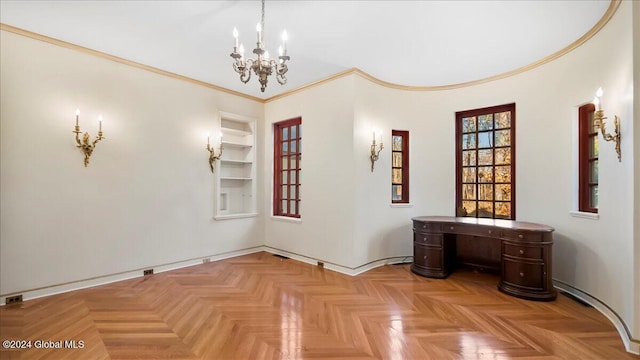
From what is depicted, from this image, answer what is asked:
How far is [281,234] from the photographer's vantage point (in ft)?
16.9

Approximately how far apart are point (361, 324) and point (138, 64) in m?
4.30

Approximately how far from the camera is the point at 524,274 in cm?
319

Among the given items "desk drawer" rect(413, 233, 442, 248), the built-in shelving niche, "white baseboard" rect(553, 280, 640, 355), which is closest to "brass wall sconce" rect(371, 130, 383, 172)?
"desk drawer" rect(413, 233, 442, 248)

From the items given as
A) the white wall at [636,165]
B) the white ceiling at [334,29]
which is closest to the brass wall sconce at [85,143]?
the white ceiling at [334,29]

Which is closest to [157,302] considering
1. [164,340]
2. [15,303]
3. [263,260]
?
[164,340]

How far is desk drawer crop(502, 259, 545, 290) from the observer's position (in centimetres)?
312

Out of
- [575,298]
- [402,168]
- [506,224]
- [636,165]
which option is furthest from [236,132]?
[575,298]

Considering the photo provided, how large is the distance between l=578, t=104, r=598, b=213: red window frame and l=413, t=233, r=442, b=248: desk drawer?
1615 millimetres

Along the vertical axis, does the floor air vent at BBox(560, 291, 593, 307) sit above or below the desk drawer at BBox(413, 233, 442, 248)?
below

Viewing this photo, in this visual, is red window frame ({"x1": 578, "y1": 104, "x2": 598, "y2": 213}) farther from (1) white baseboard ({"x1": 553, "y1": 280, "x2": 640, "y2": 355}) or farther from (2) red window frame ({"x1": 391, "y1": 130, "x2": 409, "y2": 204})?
(2) red window frame ({"x1": 391, "y1": 130, "x2": 409, "y2": 204})

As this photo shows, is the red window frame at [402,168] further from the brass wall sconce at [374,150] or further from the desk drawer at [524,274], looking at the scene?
the desk drawer at [524,274]

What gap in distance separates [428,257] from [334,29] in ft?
10.5

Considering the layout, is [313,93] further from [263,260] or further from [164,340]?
[164,340]

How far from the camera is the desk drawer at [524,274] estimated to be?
3119 mm
